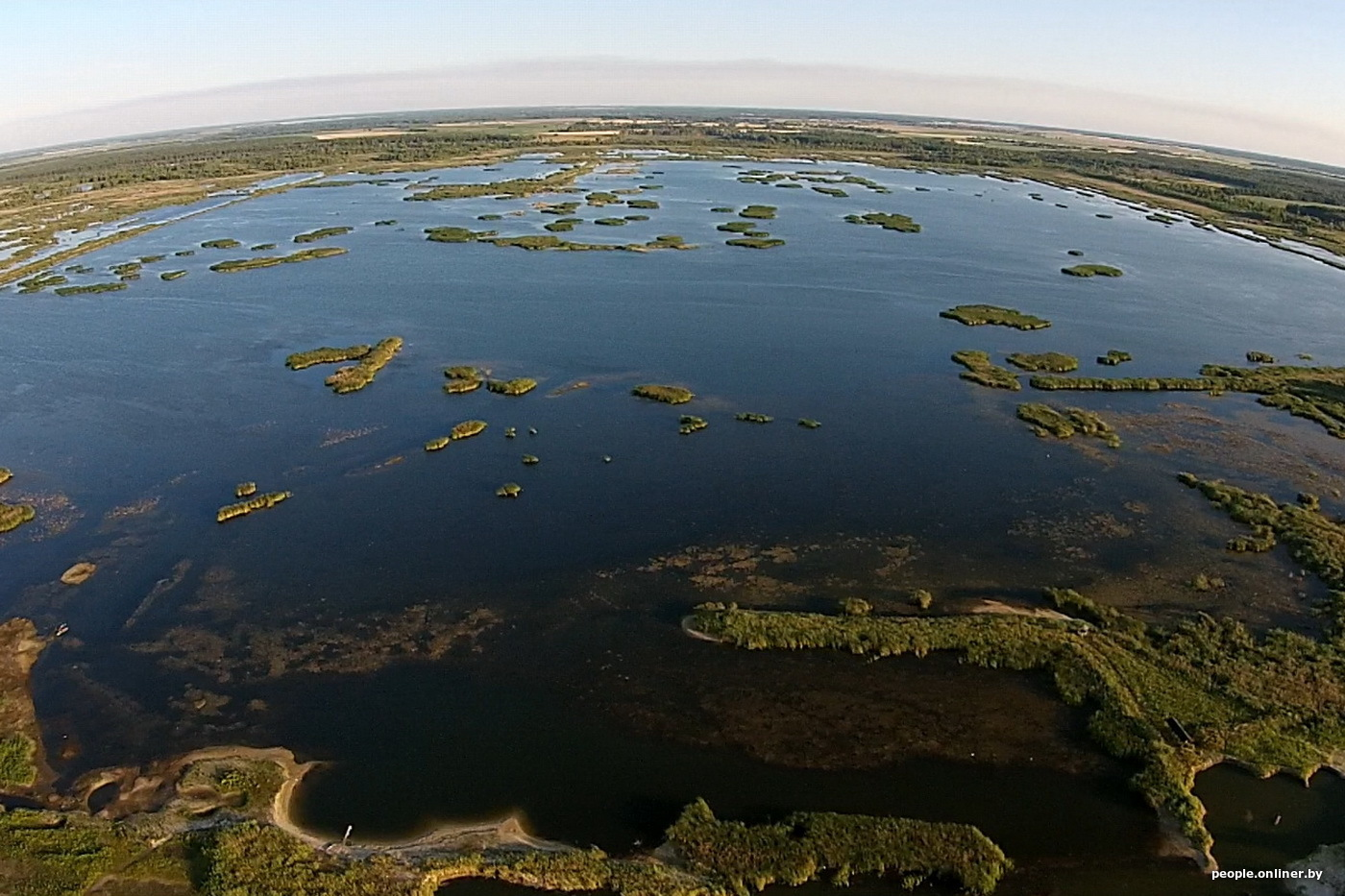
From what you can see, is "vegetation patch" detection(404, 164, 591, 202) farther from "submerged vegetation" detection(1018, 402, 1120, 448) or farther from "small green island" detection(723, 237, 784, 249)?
"submerged vegetation" detection(1018, 402, 1120, 448)

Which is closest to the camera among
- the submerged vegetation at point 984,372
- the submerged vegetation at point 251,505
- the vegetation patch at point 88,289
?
the submerged vegetation at point 251,505

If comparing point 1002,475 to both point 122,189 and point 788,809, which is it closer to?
point 788,809

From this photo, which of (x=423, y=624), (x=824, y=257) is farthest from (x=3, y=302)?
(x=824, y=257)

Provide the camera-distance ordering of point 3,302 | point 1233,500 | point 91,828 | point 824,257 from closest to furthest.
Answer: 1. point 91,828
2. point 1233,500
3. point 3,302
4. point 824,257

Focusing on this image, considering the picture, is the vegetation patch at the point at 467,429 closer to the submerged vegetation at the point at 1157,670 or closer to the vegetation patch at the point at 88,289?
the submerged vegetation at the point at 1157,670

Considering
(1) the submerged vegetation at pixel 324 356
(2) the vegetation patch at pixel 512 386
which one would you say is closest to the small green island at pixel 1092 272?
(2) the vegetation patch at pixel 512 386
